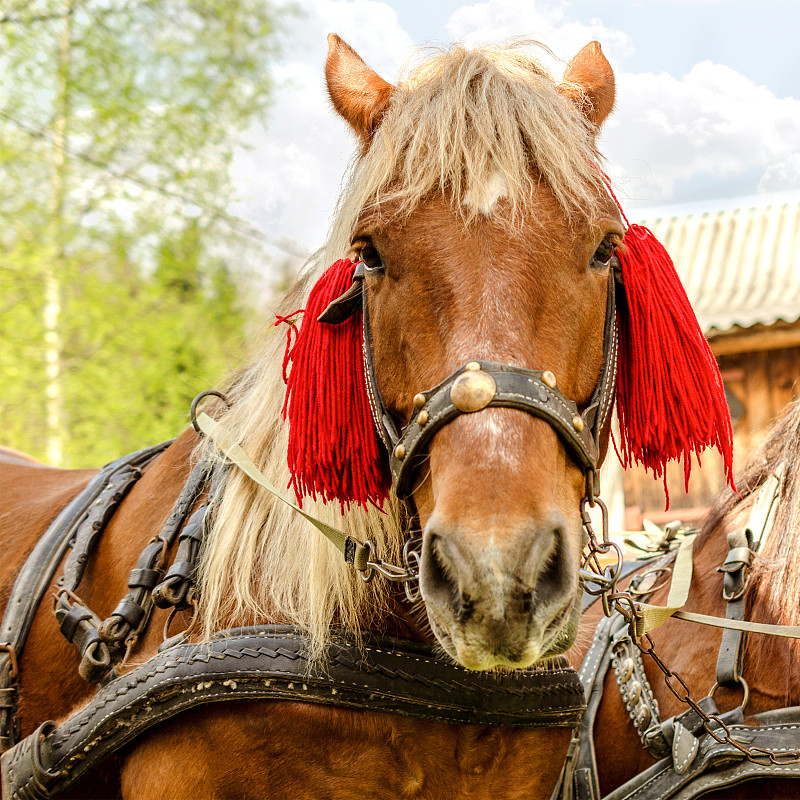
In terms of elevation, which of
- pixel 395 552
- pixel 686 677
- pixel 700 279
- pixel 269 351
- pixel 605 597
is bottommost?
pixel 686 677

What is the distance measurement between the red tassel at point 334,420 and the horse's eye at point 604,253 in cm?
45

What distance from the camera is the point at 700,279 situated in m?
7.75

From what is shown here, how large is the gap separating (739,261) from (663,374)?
7.17 metres

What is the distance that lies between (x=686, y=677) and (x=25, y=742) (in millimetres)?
1504

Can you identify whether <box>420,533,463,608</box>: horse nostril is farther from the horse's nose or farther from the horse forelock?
the horse forelock

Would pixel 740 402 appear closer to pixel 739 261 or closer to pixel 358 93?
pixel 739 261

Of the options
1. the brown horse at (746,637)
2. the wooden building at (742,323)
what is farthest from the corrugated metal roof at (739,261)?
the brown horse at (746,637)

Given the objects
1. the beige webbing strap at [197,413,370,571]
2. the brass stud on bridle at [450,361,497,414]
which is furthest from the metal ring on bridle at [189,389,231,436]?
the brass stud on bridle at [450,361,497,414]

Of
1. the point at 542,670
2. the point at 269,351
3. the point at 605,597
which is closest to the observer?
the point at 605,597

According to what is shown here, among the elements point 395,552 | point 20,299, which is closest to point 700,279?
point 20,299

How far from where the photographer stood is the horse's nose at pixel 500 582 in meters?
1.04

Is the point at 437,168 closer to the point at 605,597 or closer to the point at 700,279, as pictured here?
the point at 605,597

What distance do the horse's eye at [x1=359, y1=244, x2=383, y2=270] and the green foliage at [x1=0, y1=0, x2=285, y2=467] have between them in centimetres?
651

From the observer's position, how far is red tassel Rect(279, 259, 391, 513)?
1.45 meters
